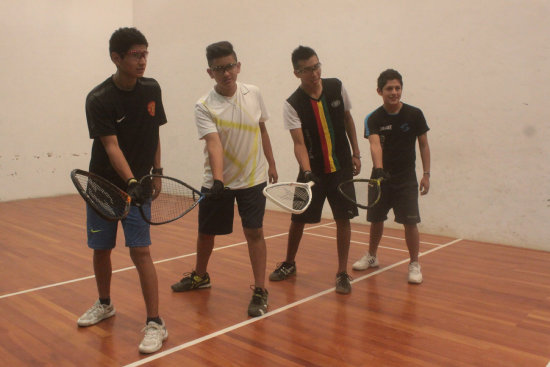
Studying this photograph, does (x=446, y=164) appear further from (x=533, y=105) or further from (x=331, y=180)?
(x=331, y=180)

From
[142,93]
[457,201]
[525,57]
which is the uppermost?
[525,57]

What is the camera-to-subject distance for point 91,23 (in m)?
7.66

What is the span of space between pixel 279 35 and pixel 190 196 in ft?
12.4

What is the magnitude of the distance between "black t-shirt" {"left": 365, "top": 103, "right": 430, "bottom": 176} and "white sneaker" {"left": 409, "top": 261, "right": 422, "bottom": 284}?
0.60 metres

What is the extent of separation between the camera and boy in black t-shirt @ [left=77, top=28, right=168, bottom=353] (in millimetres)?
2080

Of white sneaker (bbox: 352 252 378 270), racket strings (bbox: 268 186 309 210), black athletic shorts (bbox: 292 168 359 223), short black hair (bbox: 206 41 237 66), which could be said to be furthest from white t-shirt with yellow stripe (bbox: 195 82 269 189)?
white sneaker (bbox: 352 252 378 270)

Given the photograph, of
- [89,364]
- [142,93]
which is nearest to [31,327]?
[89,364]

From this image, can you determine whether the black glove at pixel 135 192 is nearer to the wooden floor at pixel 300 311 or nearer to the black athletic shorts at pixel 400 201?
the wooden floor at pixel 300 311

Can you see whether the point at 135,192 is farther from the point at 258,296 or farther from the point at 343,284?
the point at 343,284

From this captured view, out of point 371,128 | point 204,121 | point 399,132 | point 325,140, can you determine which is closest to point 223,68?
point 204,121

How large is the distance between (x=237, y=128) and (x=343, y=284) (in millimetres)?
1122

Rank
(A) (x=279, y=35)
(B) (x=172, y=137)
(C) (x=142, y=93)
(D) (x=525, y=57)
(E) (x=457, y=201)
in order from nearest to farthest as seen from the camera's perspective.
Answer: (C) (x=142, y=93) → (D) (x=525, y=57) → (E) (x=457, y=201) → (A) (x=279, y=35) → (B) (x=172, y=137)

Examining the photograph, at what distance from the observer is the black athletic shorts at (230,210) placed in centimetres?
259

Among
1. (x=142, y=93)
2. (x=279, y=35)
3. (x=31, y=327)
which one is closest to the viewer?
(x=142, y=93)
